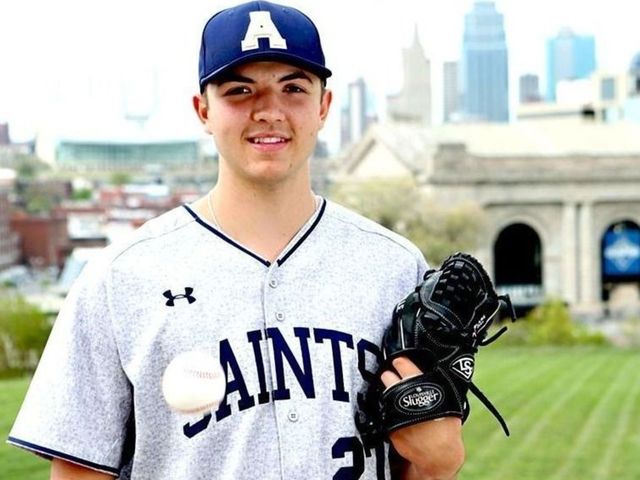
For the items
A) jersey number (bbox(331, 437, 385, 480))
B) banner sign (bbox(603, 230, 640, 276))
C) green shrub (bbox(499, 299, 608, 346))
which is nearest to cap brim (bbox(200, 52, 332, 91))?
jersey number (bbox(331, 437, 385, 480))

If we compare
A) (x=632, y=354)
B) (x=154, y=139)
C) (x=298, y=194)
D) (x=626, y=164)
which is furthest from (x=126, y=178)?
(x=298, y=194)

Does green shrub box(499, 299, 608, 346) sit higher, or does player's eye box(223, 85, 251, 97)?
player's eye box(223, 85, 251, 97)

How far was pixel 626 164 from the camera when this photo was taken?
2141 inches

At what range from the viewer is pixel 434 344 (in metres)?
2.49

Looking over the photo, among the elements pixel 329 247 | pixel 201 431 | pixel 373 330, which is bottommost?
pixel 201 431

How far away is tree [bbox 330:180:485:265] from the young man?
135 ft

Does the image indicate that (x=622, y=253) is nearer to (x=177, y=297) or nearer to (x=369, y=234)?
(x=369, y=234)

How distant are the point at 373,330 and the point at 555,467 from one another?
824 centimetres

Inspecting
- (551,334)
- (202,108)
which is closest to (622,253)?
(551,334)

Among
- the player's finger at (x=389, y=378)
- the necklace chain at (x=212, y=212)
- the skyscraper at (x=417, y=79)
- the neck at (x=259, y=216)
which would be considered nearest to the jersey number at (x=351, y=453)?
the player's finger at (x=389, y=378)

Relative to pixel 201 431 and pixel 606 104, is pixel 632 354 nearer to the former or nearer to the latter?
pixel 201 431

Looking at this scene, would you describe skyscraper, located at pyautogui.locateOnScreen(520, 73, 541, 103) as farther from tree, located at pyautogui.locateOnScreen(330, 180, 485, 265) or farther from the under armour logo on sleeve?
the under armour logo on sleeve

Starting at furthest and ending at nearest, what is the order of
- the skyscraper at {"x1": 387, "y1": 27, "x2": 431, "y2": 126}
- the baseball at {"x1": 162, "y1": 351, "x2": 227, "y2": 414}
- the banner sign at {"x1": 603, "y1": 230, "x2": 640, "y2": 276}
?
1. the skyscraper at {"x1": 387, "y1": 27, "x2": 431, "y2": 126}
2. the banner sign at {"x1": 603, "y1": 230, "x2": 640, "y2": 276}
3. the baseball at {"x1": 162, "y1": 351, "x2": 227, "y2": 414}

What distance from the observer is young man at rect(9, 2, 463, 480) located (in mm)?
2432
